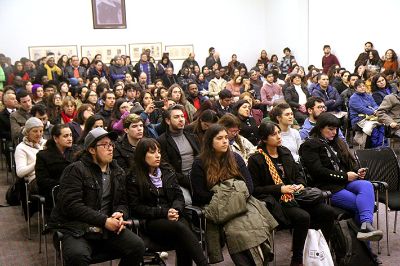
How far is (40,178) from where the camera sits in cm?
407

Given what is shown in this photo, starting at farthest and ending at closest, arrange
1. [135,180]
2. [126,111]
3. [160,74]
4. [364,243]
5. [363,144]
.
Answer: [160,74], [363,144], [126,111], [364,243], [135,180]

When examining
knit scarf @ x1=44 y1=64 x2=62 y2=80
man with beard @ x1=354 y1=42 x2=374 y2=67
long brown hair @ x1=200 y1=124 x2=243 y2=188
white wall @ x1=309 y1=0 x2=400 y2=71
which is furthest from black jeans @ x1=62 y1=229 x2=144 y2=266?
white wall @ x1=309 y1=0 x2=400 y2=71

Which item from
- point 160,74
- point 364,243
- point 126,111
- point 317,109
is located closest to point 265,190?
point 364,243

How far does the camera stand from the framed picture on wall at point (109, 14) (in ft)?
46.0

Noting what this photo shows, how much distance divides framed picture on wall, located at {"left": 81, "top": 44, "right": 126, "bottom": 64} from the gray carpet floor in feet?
30.5

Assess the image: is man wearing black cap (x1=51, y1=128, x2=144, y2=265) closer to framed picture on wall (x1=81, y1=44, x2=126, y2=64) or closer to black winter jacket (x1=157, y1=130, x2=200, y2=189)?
black winter jacket (x1=157, y1=130, x2=200, y2=189)

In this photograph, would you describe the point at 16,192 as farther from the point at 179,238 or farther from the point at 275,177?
the point at 275,177

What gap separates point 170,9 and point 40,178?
11454 mm

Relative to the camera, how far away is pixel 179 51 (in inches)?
595

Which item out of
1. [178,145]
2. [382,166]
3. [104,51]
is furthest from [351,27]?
[178,145]

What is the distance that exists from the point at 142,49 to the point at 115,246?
11.8 m

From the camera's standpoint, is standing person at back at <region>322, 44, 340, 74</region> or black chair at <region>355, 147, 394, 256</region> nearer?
black chair at <region>355, 147, 394, 256</region>

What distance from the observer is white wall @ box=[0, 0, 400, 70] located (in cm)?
1237

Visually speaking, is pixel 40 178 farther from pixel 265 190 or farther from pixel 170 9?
pixel 170 9
